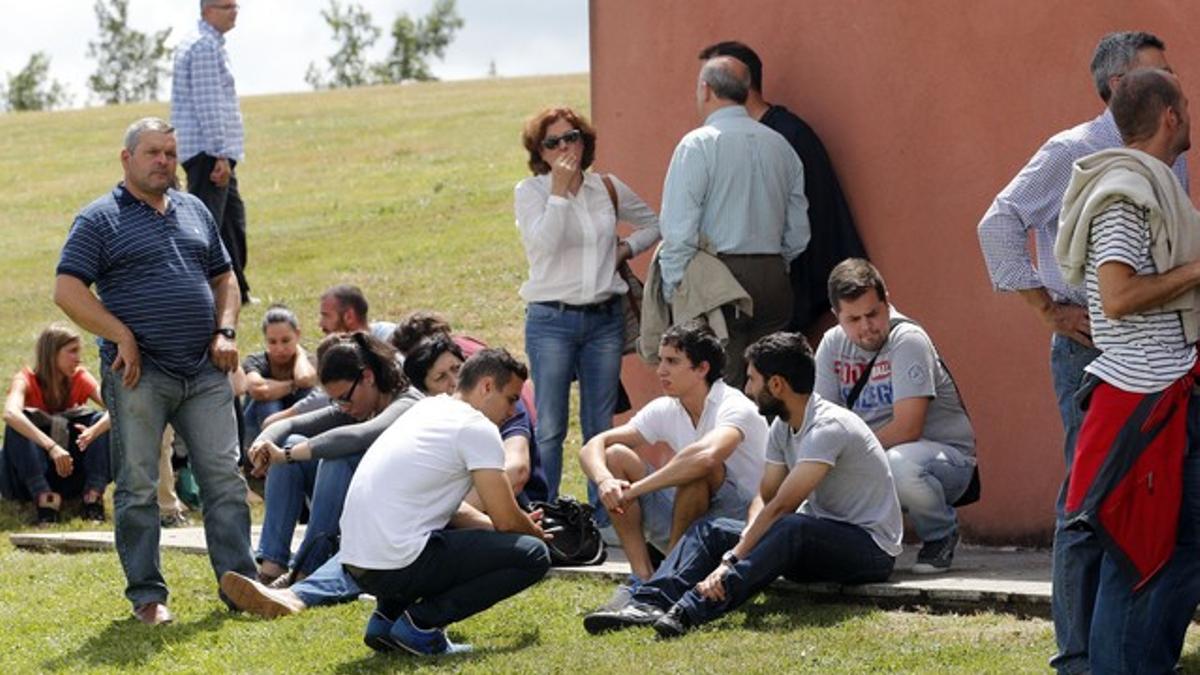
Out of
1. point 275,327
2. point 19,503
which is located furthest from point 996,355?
point 19,503

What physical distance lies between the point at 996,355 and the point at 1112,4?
1559 millimetres

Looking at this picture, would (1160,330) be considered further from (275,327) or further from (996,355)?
(275,327)

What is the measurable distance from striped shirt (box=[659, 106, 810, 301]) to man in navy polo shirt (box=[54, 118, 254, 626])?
1.94m

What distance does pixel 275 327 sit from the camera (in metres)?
12.0

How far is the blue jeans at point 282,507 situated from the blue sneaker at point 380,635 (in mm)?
1715

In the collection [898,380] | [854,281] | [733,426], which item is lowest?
[733,426]

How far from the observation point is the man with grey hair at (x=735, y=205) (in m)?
9.62

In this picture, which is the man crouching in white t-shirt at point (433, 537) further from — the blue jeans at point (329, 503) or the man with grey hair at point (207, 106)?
the man with grey hair at point (207, 106)

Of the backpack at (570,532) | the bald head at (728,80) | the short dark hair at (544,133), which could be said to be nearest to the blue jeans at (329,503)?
the backpack at (570,532)

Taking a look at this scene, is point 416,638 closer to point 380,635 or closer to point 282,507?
point 380,635

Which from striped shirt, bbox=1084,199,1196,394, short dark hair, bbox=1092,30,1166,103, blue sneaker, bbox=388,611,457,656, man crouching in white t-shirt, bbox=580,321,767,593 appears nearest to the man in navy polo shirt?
blue sneaker, bbox=388,611,457,656

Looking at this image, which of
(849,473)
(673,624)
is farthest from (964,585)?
(673,624)

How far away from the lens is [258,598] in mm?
8938

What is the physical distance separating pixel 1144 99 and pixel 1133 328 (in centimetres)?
64
